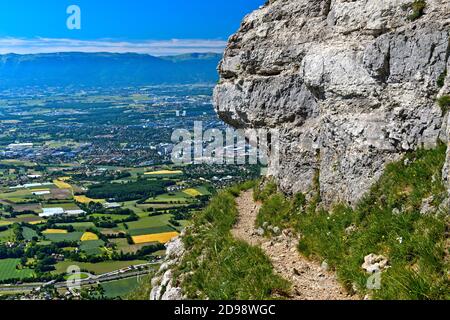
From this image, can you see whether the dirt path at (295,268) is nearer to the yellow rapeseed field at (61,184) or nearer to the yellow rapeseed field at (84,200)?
the yellow rapeseed field at (84,200)

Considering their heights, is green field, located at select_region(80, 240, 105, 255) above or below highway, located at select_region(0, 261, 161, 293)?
above

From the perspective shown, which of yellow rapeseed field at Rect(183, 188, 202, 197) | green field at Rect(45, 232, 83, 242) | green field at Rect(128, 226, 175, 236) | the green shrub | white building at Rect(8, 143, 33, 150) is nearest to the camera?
the green shrub

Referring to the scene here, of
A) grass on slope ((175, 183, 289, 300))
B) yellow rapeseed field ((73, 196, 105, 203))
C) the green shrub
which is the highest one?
the green shrub

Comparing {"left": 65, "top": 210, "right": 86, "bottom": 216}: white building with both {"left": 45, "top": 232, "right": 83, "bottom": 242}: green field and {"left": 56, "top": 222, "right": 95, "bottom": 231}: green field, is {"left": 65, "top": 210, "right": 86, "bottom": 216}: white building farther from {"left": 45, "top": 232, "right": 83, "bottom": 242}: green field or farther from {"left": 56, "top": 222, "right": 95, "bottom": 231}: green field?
{"left": 45, "top": 232, "right": 83, "bottom": 242}: green field

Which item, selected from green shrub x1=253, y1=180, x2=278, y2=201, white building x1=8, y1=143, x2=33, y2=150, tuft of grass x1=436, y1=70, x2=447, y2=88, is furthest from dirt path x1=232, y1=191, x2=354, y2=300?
white building x1=8, y1=143, x2=33, y2=150

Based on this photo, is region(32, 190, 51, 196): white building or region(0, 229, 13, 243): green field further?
region(32, 190, 51, 196): white building

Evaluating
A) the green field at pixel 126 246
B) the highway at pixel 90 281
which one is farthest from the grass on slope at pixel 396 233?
the green field at pixel 126 246
